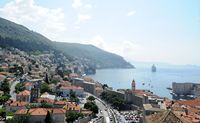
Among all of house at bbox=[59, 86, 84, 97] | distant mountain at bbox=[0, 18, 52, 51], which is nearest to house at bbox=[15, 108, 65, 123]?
house at bbox=[59, 86, 84, 97]

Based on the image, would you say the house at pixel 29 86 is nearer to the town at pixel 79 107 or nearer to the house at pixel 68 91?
the town at pixel 79 107

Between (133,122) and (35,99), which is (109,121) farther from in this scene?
(35,99)

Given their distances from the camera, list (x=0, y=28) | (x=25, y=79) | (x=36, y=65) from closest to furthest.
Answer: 1. (x=25, y=79)
2. (x=36, y=65)
3. (x=0, y=28)

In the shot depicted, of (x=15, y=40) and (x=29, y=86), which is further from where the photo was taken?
A: (x=15, y=40)

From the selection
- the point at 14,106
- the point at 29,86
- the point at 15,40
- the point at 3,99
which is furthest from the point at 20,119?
the point at 15,40

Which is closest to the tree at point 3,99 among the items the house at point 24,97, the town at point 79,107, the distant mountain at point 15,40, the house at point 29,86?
the town at point 79,107

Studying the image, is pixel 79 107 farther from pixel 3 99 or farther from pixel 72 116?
pixel 3 99

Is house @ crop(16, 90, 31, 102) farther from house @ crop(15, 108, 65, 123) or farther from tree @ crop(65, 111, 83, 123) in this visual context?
tree @ crop(65, 111, 83, 123)

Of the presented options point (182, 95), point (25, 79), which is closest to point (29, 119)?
point (25, 79)

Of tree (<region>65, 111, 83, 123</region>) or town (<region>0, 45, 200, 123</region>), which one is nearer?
town (<region>0, 45, 200, 123</region>)

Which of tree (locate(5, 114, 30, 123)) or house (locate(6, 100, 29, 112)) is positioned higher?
house (locate(6, 100, 29, 112))

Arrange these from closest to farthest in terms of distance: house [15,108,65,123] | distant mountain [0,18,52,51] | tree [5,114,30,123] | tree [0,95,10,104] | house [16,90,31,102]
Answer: tree [5,114,30,123] < house [15,108,65,123] < tree [0,95,10,104] < house [16,90,31,102] < distant mountain [0,18,52,51]
